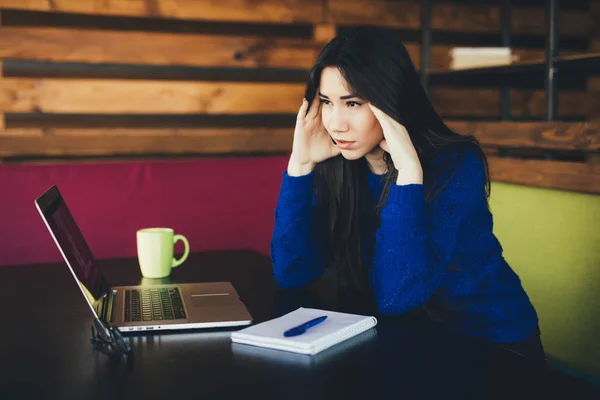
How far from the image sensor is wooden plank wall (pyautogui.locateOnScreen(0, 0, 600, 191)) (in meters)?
2.55

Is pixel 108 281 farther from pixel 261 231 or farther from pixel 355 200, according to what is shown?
pixel 261 231

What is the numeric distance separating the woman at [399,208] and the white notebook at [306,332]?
0.17 metres

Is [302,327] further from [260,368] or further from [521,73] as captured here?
[521,73]

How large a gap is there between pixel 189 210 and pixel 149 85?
56 centimetres

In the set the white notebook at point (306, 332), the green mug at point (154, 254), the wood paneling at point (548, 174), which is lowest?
the white notebook at point (306, 332)

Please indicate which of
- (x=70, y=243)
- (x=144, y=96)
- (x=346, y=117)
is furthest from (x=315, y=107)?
(x=144, y=96)

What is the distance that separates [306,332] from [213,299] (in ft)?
1.00

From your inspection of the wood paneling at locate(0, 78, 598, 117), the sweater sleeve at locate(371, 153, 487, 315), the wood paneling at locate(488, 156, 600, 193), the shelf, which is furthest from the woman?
the wood paneling at locate(0, 78, 598, 117)

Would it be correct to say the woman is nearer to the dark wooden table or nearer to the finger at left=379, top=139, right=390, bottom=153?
the finger at left=379, top=139, right=390, bottom=153

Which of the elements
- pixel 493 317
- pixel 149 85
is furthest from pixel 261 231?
pixel 493 317

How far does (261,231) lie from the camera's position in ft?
8.27

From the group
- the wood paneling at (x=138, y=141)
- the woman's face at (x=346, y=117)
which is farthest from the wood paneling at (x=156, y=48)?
the woman's face at (x=346, y=117)

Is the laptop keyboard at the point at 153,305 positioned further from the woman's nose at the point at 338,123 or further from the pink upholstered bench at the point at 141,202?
the pink upholstered bench at the point at 141,202

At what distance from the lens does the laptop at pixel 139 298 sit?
3.76 ft
